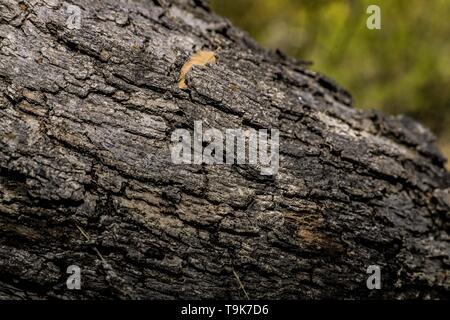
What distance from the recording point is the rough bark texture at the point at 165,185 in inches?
74.8

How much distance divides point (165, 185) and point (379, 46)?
160 inches

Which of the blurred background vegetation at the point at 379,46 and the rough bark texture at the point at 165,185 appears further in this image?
the blurred background vegetation at the point at 379,46

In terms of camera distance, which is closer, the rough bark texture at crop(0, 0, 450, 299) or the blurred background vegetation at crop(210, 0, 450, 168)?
the rough bark texture at crop(0, 0, 450, 299)

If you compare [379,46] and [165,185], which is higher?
[379,46]

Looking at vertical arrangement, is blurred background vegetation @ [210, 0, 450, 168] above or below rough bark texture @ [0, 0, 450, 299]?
above

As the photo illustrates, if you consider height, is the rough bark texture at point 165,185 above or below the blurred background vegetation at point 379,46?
below

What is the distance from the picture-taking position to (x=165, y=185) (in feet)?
6.54

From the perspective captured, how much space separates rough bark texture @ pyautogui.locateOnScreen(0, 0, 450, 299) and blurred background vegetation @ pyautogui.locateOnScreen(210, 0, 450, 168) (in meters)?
2.96

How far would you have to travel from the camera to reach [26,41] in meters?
1.96

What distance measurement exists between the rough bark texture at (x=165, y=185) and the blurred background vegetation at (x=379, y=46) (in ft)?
9.70

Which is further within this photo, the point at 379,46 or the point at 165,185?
the point at 379,46

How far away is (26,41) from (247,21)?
406 centimetres

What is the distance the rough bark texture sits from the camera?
6.23ft

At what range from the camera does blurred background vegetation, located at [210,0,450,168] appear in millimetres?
4891
